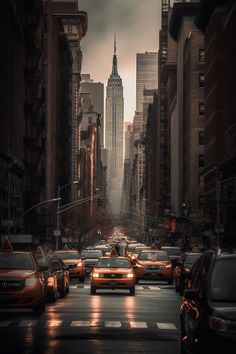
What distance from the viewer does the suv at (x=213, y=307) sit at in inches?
513

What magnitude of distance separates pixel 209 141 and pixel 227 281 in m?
119

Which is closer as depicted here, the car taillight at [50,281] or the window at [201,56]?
the car taillight at [50,281]

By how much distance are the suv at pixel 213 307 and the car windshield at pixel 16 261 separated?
13681 millimetres

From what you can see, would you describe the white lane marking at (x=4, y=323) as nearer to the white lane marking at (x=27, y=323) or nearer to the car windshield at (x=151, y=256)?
the white lane marking at (x=27, y=323)

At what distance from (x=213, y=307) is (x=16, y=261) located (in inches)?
640

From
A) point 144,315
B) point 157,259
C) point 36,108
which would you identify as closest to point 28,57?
point 36,108

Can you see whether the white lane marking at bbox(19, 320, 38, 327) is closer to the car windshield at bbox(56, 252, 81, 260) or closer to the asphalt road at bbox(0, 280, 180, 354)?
the asphalt road at bbox(0, 280, 180, 354)

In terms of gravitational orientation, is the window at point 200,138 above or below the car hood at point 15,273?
above

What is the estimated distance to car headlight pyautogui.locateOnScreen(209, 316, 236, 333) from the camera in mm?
13023

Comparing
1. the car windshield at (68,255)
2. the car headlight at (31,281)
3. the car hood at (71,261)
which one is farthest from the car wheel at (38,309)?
the car windshield at (68,255)

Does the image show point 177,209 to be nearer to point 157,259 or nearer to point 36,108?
point 36,108

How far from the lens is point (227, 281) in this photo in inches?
557

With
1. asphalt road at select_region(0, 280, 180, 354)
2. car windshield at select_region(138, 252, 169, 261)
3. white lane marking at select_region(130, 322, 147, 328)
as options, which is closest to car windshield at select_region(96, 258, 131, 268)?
asphalt road at select_region(0, 280, 180, 354)

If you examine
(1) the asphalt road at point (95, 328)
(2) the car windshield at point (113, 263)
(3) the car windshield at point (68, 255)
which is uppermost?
(3) the car windshield at point (68, 255)
